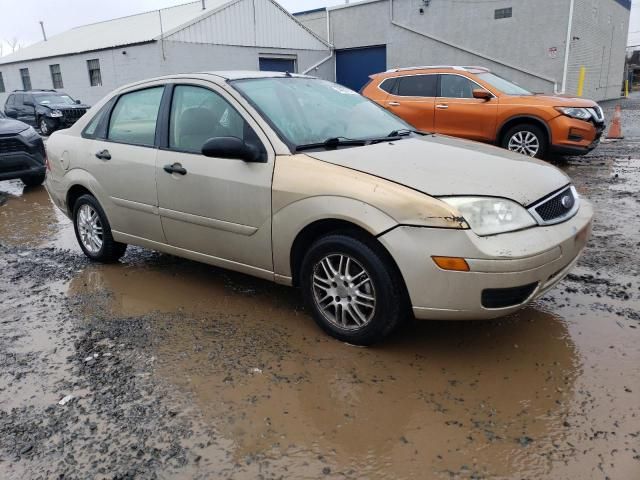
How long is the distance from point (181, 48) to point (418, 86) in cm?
1429

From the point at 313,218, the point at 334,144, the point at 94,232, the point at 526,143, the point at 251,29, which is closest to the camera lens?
the point at 313,218

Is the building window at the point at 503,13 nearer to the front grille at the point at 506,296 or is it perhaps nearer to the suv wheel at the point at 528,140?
the suv wheel at the point at 528,140

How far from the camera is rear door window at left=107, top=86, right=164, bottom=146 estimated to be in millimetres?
4340

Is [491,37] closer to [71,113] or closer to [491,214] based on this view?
[71,113]

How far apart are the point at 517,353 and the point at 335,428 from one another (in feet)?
4.27

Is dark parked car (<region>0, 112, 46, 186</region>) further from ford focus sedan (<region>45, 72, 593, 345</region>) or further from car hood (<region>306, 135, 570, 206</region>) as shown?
car hood (<region>306, 135, 570, 206</region>)

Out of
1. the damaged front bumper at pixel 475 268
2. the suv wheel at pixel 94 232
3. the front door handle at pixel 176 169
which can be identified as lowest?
the suv wheel at pixel 94 232

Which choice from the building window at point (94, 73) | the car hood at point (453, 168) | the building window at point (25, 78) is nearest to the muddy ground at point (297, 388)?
the car hood at point (453, 168)

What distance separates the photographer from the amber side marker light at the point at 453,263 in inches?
111

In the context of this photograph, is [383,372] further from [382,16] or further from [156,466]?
[382,16]

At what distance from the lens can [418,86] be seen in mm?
9727

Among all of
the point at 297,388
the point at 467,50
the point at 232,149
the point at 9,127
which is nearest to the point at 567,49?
the point at 467,50

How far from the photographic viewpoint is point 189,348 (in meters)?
3.44

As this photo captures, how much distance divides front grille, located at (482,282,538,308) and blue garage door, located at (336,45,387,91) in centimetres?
2281
